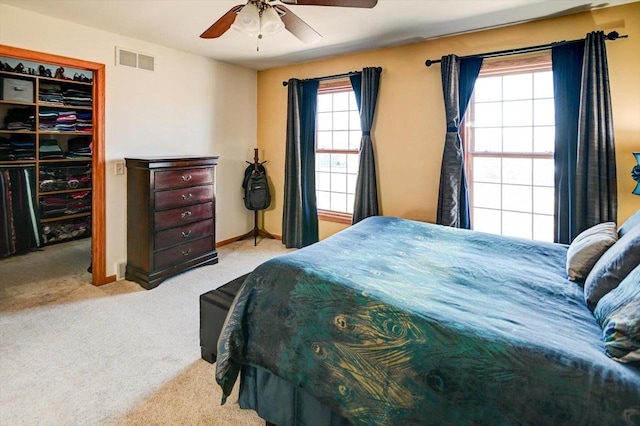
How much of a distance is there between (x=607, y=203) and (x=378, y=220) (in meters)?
1.77

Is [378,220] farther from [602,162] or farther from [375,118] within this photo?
[602,162]

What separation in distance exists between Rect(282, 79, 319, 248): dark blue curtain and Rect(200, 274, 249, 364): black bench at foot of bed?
2420 millimetres

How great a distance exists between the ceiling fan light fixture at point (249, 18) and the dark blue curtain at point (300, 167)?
241cm

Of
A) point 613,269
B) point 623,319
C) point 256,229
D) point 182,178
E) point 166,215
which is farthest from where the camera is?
point 256,229

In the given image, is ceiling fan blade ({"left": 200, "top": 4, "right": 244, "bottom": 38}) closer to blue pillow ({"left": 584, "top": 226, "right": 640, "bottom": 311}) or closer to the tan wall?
the tan wall

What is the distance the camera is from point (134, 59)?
3.62 metres

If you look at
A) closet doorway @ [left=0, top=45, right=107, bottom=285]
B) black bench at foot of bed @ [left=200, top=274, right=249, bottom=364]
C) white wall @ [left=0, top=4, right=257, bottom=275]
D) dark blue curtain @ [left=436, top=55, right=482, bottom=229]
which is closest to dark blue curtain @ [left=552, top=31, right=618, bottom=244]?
dark blue curtain @ [left=436, top=55, right=482, bottom=229]

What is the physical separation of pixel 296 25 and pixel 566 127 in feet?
7.67

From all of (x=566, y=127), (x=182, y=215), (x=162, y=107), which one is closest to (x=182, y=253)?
(x=182, y=215)

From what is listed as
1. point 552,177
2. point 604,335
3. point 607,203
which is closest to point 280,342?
point 604,335

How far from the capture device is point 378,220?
304 cm

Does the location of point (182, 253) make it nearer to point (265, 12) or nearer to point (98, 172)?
point (98, 172)

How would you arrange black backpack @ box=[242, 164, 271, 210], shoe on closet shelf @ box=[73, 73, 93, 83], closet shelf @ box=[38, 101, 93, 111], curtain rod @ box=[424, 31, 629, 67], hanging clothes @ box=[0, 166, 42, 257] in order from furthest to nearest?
black backpack @ box=[242, 164, 271, 210]
shoe on closet shelf @ box=[73, 73, 93, 83]
closet shelf @ box=[38, 101, 93, 111]
hanging clothes @ box=[0, 166, 42, 257]
curtain rod @ box=[424, 31, 629, 67]

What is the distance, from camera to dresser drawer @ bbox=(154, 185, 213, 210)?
137 inches
